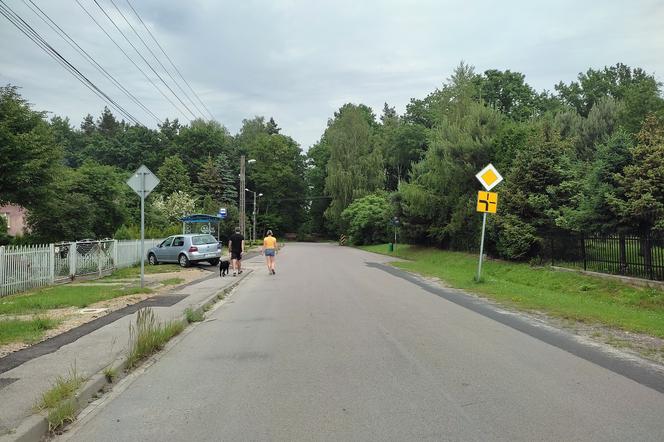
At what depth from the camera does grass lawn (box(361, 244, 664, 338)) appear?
11242 millimetres

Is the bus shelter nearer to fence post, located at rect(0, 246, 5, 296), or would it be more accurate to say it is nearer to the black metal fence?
fence post, located at rect(0, 246, 5, 296)

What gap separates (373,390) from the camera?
5953mm

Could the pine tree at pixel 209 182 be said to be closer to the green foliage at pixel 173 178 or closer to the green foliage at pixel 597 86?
the green foliage at pixel 173 178

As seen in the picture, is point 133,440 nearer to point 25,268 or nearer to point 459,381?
point 459,381

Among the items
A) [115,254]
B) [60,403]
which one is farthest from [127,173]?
[60,403]

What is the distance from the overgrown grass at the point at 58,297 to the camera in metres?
11.7

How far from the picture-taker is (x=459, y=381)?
20.7 ft

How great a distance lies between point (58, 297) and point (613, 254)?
1615 cm

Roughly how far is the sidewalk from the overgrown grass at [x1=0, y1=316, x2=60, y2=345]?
55cm

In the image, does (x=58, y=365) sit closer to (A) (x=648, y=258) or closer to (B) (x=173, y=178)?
(A) (x=648, y=258)

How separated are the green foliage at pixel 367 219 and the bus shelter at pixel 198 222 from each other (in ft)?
64.2

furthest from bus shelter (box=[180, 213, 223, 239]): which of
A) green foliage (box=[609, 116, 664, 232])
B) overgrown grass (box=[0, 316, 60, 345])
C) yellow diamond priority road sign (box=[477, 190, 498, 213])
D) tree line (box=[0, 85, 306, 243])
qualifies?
overgrown grass (box=[0, 316, 60, 345])

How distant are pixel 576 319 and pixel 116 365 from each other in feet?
28.6

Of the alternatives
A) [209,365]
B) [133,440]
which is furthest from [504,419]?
[209,365]
